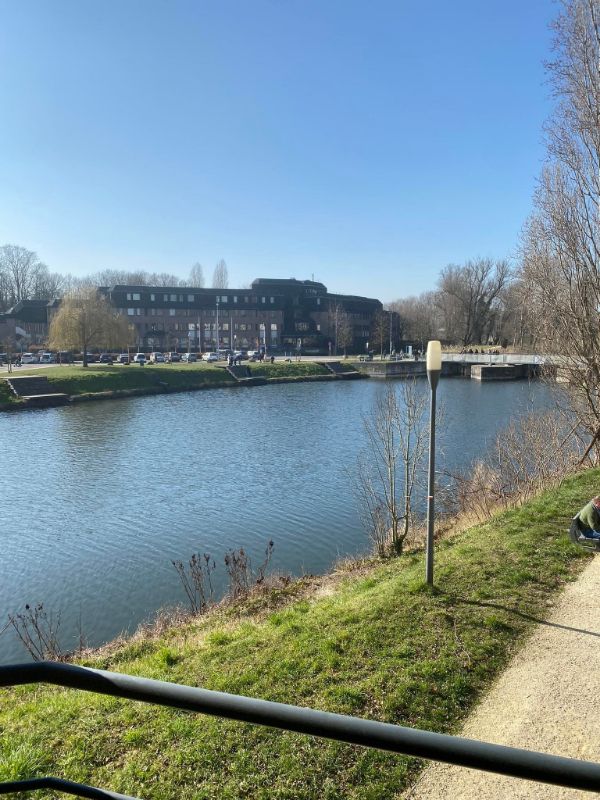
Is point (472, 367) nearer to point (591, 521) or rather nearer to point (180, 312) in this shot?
point (180, 312)

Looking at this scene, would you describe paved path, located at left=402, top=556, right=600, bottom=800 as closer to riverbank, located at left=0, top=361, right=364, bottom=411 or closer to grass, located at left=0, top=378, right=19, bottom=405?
riverbank, located at left=0, top=361, right=364, bottom=411

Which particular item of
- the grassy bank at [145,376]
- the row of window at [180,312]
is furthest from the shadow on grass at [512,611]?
→ the row of window at [180,312]

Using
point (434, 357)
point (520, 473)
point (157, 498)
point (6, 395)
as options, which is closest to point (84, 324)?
point (6, 395)

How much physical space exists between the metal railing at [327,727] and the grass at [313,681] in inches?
120

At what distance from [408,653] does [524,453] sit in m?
11.8

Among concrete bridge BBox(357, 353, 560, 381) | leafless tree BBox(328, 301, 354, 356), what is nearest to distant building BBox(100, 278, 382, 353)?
leafless tree BBox(328, 301, 354, 356)

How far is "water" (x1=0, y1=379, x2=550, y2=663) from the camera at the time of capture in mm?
13187

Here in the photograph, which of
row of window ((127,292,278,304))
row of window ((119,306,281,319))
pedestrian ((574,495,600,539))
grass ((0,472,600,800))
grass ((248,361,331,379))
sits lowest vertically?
grass ((0,472,600,800))

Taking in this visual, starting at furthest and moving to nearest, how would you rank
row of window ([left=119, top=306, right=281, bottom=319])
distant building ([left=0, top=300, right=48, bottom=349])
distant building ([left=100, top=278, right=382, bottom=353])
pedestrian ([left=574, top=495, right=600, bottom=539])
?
1. distant building ([left=100, top=278, right=382, bottom=353])
2. row of window ([left=119, top=306, right=281, bottom=319])
3. distant building ([left=0, top=300, right=48, bottom=349])
4. pedestrian ([left=574, top=495, right=600, bottom=539])

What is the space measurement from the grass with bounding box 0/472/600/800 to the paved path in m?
0.16

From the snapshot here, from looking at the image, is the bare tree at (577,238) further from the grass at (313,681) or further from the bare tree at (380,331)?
the bare tree at (380,331)

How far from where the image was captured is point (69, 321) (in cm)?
5441

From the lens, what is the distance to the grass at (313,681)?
413cm

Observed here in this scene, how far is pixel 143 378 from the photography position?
2121 inches
